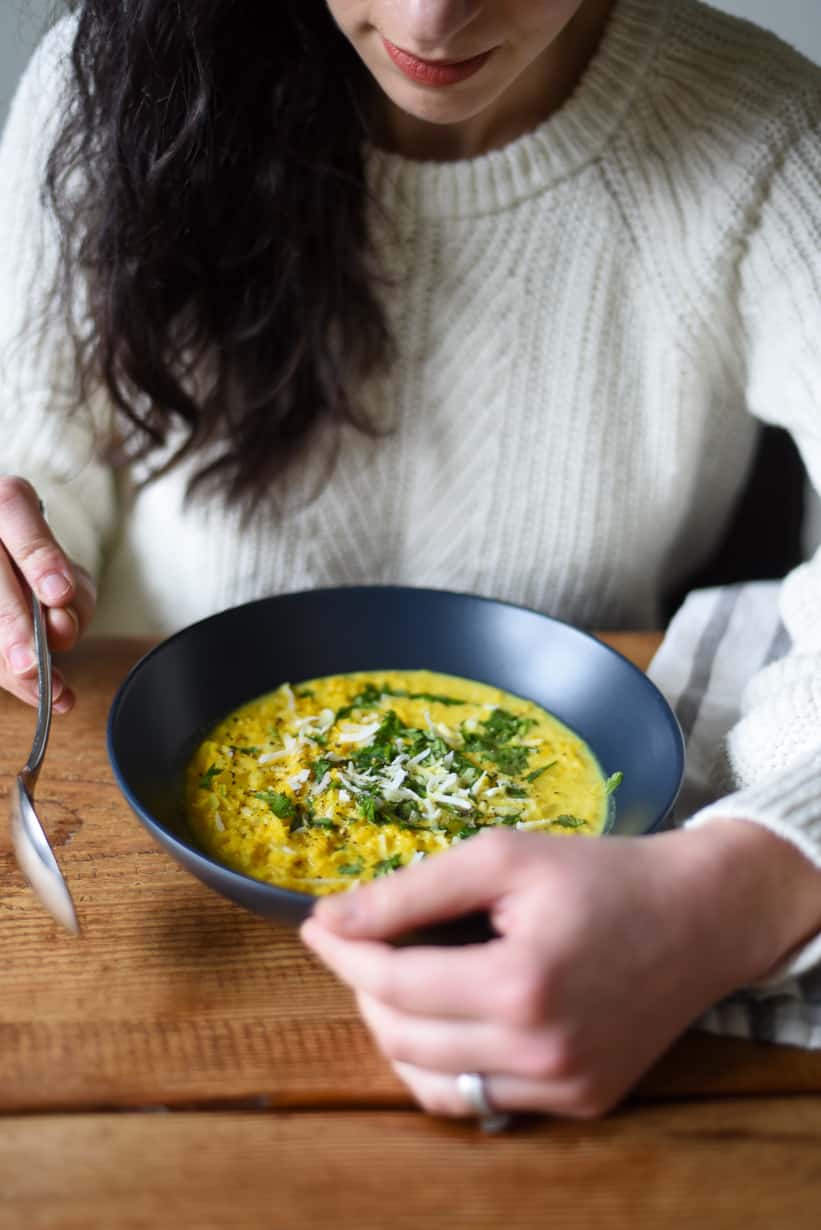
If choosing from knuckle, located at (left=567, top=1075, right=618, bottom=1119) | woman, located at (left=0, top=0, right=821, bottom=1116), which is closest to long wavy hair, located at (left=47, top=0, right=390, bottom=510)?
woman, located at (left=0, top=0, right=821, bottom=1116)

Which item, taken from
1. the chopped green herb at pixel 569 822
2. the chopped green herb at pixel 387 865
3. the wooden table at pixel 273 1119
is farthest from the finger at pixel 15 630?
the chopped green herb at pixel 569 822

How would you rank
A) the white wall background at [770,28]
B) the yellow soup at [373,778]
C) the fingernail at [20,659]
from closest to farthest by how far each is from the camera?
the yellow soup at [373,778], the fingernail at [20,659], the white wall background at [770,28]

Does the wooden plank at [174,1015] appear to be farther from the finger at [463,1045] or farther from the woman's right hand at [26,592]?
the woman's right hand at [26,592]

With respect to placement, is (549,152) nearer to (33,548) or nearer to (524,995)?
(33,548)

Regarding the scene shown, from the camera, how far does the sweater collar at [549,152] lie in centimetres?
129

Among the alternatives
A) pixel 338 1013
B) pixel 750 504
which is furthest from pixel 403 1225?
pixel 750 504

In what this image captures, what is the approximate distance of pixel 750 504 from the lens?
68.9 inches

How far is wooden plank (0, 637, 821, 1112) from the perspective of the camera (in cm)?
78

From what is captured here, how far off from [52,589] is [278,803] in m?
0.32

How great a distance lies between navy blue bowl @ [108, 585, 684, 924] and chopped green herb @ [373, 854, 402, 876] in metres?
0.17

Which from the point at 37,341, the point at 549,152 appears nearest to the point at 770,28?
the point at 549,152

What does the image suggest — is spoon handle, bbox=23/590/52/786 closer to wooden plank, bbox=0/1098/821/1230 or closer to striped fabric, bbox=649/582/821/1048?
wooden plank, bbox=0/1098/821/1230

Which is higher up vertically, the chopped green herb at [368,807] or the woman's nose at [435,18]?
the woman's nose at [435,18]

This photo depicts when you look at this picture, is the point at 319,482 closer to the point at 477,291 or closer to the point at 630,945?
the point at 477,291
